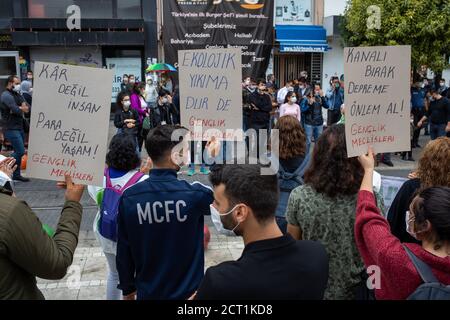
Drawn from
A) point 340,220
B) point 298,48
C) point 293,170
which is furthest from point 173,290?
point 298,48

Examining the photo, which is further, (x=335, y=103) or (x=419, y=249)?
(x=335, y=103)

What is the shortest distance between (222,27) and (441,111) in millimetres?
9605

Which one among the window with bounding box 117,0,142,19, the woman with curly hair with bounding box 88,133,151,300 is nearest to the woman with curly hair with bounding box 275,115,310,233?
the woman with curly hair with bounding box 88,133,151,300

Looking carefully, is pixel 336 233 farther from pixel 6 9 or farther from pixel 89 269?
pixel 6 9

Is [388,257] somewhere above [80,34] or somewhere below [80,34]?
below

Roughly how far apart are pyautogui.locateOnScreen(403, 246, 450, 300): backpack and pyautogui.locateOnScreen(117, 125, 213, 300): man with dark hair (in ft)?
4.13

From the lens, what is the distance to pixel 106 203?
3322 millimetres

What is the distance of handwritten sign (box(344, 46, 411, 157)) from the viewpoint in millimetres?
2781

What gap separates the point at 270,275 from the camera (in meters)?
1.62

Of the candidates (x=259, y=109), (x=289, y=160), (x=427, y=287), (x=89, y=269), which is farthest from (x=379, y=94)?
(x=259, y=109)

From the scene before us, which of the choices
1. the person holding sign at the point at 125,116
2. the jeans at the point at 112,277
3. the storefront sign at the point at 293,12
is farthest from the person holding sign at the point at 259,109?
the storefront sign at the point at 293,12

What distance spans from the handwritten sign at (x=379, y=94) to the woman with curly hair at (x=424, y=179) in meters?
0.19

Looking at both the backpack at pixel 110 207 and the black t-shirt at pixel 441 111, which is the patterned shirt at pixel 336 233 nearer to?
the backpack at pixel 110 207

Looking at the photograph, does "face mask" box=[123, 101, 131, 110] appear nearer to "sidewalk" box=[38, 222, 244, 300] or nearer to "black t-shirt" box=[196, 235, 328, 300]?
"sidewalk" box=[38, 222, 244, 300]
